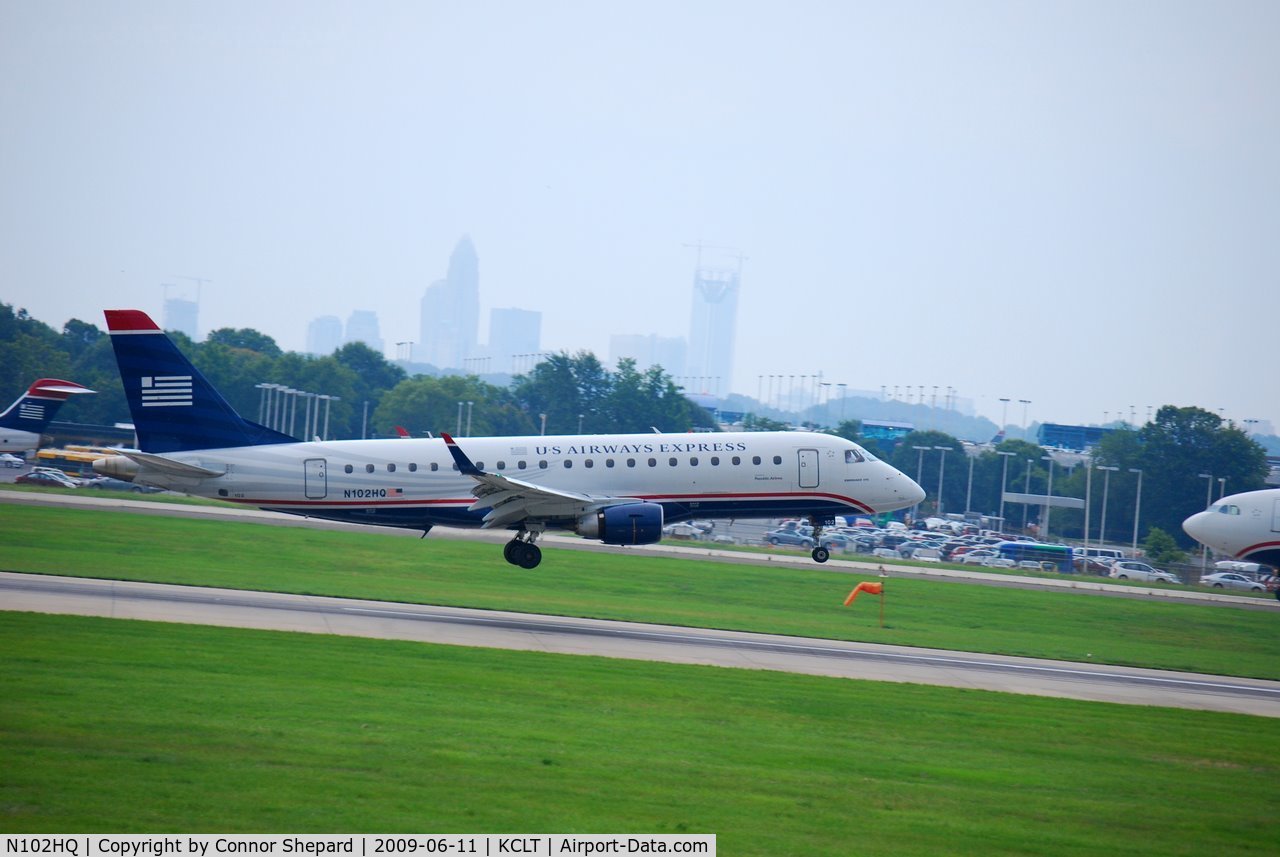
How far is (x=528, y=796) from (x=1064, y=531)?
107684 millimetres

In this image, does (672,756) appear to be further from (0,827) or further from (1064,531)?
(1064,531)

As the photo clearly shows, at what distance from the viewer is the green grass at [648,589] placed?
3603 cm

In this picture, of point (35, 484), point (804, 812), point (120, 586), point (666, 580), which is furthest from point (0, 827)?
point (35, 484)

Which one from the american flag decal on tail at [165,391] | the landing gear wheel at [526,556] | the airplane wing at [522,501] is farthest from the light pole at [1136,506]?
the american flag decal on tail at [165,391]

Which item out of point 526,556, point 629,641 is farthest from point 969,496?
point 629,641

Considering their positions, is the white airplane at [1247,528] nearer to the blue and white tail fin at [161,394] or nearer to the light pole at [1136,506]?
the blue and white tail fin at [161,394]

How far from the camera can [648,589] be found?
138ft

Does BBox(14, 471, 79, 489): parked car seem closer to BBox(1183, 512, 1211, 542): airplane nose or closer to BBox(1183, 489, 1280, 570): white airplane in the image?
BBox(1183, 512, 1211, 542): airplane nose

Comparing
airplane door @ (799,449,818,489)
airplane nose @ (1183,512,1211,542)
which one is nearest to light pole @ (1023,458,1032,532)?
airplane nose @ (1183,512,1211,542)

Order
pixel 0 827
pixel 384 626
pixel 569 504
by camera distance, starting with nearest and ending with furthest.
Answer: pixel 0 827
pixel 384 626
pixel 569 504

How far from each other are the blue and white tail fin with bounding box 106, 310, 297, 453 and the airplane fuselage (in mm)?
596

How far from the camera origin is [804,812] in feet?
51.2

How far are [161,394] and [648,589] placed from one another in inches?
675
